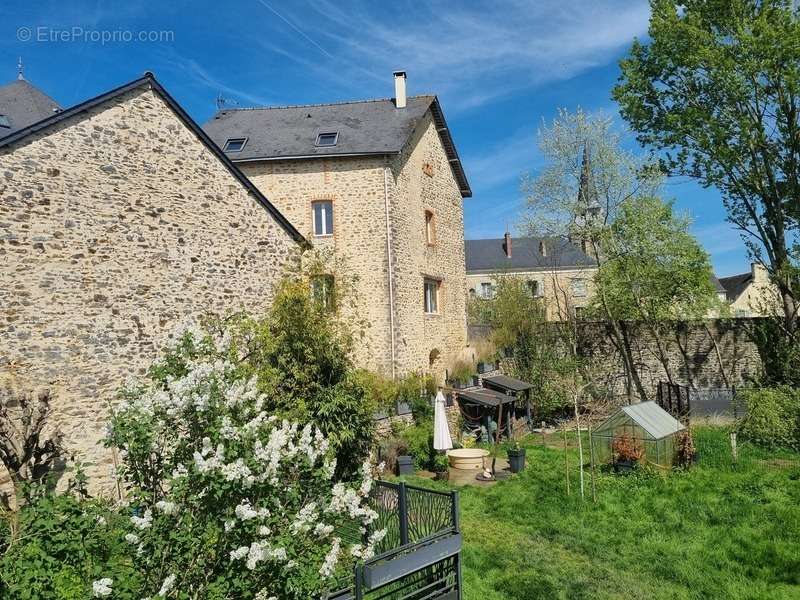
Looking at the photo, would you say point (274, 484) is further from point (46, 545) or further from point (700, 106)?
point (700, 106)

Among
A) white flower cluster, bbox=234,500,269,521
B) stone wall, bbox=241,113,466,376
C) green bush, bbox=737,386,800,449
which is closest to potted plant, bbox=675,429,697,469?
green bush, bbox=737,386,800,449

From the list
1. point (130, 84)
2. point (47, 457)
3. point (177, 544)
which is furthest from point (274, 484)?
point (130, 84)

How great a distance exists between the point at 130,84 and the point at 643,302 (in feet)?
59.4

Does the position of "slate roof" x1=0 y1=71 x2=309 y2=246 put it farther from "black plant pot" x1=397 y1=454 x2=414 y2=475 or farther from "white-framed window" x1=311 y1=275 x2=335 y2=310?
"black plant pot" x1=397 y1=454 x2=414 y2=475

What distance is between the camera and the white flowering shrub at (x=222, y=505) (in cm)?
413

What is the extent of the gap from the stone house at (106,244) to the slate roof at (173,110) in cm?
2

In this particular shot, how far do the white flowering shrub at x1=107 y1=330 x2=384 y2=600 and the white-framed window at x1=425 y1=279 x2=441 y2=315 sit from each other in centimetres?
1395

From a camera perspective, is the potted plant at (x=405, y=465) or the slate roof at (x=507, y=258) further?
the slate roof at (x=507, y=258)

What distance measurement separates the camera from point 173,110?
387 inches

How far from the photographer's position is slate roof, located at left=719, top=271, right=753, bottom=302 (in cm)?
4633

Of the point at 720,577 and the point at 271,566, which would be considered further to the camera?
the point at 720,577

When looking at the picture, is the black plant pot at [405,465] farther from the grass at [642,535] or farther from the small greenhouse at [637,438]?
the small greenhouse at [637,438]

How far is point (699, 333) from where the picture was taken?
2050cm

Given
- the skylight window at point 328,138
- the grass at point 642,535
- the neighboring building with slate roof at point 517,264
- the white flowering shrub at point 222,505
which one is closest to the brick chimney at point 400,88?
the skylight window at point 328,138
